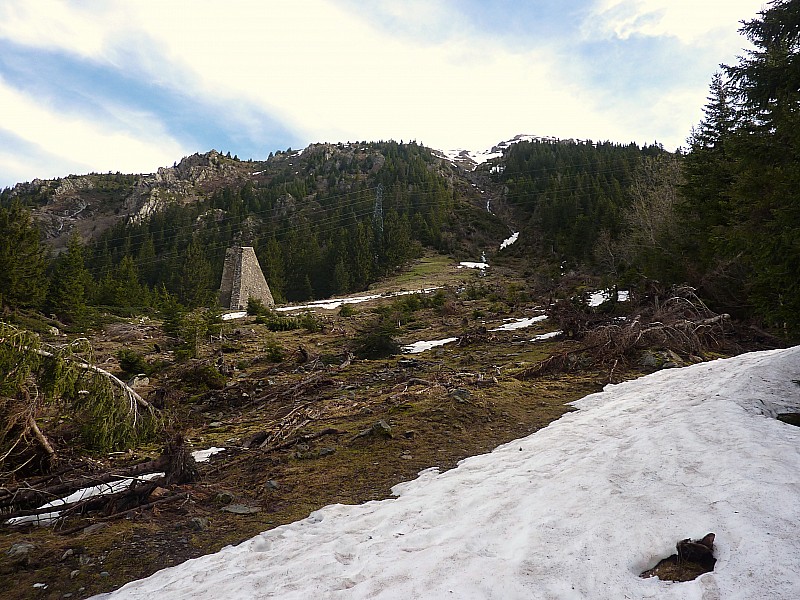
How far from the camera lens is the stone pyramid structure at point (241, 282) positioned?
3687cm

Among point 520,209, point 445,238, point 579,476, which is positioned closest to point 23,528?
point 579,476

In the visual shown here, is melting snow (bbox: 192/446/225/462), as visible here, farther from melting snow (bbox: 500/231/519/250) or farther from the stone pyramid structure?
melting snow (bbox: 500/231/519/250)

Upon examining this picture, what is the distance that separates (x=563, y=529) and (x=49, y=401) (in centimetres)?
607

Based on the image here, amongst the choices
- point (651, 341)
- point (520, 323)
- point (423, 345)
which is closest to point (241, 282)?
point (423, 345)

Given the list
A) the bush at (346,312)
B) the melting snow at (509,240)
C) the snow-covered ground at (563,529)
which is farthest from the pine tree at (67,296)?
the melting snow at (509,240)

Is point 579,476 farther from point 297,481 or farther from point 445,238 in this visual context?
point 445,238

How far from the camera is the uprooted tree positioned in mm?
4902

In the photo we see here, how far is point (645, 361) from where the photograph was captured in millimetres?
10172

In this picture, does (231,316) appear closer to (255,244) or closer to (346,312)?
(346,312)

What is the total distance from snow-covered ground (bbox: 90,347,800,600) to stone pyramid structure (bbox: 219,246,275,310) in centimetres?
3429

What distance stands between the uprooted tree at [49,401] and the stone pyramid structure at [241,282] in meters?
31.4

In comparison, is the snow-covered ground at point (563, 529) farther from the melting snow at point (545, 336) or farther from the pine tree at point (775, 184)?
the melting snow at point (545, 336)

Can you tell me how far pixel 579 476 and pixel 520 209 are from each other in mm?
106051

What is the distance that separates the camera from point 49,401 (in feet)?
17.3
